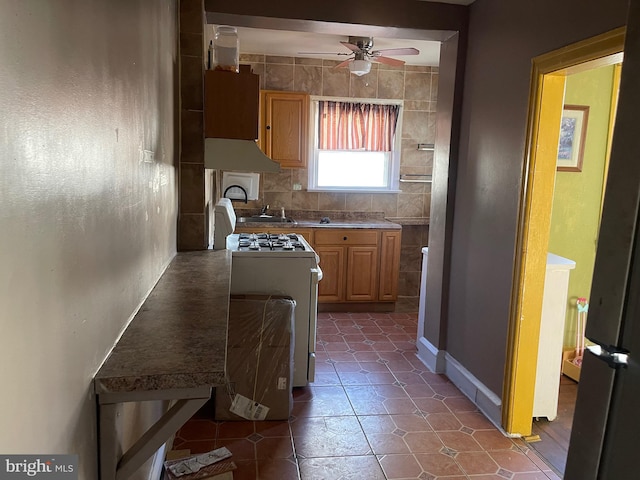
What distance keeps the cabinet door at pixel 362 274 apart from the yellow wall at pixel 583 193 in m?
1.90

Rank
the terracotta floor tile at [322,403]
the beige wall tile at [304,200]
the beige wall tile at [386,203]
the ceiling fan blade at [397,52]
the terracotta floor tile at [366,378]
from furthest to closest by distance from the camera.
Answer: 1. the beige wall tile at [386,203]
2. the beige wall tile at [304,200]
3. the ceiling fan blade at [397,52]
4. the terracotta floor tile at [366,378]
5. the terracotta floor tile at [322,403]

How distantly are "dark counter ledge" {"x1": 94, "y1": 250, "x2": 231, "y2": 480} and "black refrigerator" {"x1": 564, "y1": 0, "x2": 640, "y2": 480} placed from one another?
824 millimetres

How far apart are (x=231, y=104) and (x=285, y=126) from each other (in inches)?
96.4

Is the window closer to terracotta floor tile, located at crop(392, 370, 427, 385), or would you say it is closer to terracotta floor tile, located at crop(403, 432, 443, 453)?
terracotta floor tile, located at crop(392, 370, 427, 385)

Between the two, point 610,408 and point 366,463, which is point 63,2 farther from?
point 366,463

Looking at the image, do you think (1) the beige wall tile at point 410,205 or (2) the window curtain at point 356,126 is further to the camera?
(1) the beige wall tile at point 410,205

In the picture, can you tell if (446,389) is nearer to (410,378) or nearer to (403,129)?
(410,378)

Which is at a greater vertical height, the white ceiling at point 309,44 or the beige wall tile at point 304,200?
the white ceiling at point 309,44

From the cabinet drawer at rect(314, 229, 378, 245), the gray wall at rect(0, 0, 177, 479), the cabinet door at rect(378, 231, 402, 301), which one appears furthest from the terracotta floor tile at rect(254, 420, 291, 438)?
the cabinet door at rect(378, 231, 402, 301)

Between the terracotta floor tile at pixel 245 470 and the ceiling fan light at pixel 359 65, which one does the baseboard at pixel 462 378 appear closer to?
the terracotta floor tile at pixel 245 470

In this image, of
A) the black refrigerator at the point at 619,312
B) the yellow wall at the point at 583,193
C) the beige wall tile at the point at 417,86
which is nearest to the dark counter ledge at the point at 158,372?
the black refrigerator at the point at 619,312

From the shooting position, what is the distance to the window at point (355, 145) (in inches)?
210

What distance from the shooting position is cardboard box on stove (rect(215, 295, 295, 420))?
2838 mm

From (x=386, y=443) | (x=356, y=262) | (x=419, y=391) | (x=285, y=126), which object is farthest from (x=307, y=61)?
(x=386, y=443)
